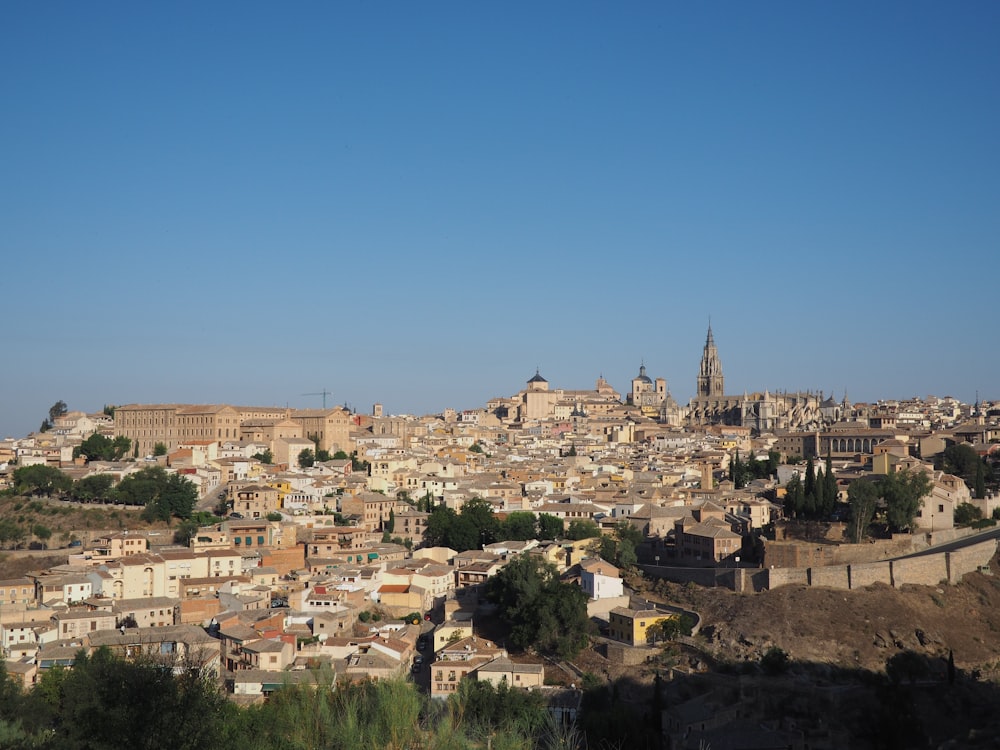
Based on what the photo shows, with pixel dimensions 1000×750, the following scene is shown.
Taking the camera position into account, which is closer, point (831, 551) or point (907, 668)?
point (907, 668)

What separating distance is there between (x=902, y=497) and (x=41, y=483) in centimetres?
2514

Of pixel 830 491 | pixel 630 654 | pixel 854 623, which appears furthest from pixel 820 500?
pixel 630 654

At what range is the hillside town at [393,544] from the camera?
20641 millimetres

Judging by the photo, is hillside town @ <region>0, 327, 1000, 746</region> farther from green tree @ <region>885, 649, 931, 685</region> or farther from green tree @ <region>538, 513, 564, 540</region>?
green tree @ <region>885, 649, 931, 685</region>

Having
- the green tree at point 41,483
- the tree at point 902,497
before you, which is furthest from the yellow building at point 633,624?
the green tree at point 41,483

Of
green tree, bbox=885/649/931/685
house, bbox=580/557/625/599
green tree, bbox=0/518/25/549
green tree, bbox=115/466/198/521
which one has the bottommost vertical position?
green tree, bbox=885/649/931/685

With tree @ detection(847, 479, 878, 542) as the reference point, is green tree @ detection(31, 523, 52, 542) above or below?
below

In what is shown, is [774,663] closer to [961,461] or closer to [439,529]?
[439,529]

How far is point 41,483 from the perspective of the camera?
34.6 m

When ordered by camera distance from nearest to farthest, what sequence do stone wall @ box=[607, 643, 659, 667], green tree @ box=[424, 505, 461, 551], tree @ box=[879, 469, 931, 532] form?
stone wall @ box=[607, 643, 659, 667]
tree @ box=[879, 469, 931, 532]
green tree @ box=[424, 505, 461, 551]

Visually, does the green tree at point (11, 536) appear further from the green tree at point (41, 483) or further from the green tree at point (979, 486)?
the green tree at point (979, 486)

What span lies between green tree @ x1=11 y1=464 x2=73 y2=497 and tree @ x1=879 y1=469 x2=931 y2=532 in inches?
943

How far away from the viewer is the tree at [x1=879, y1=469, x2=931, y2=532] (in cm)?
2497

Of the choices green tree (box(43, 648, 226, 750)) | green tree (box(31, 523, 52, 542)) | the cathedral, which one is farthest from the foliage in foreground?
the cathedral
